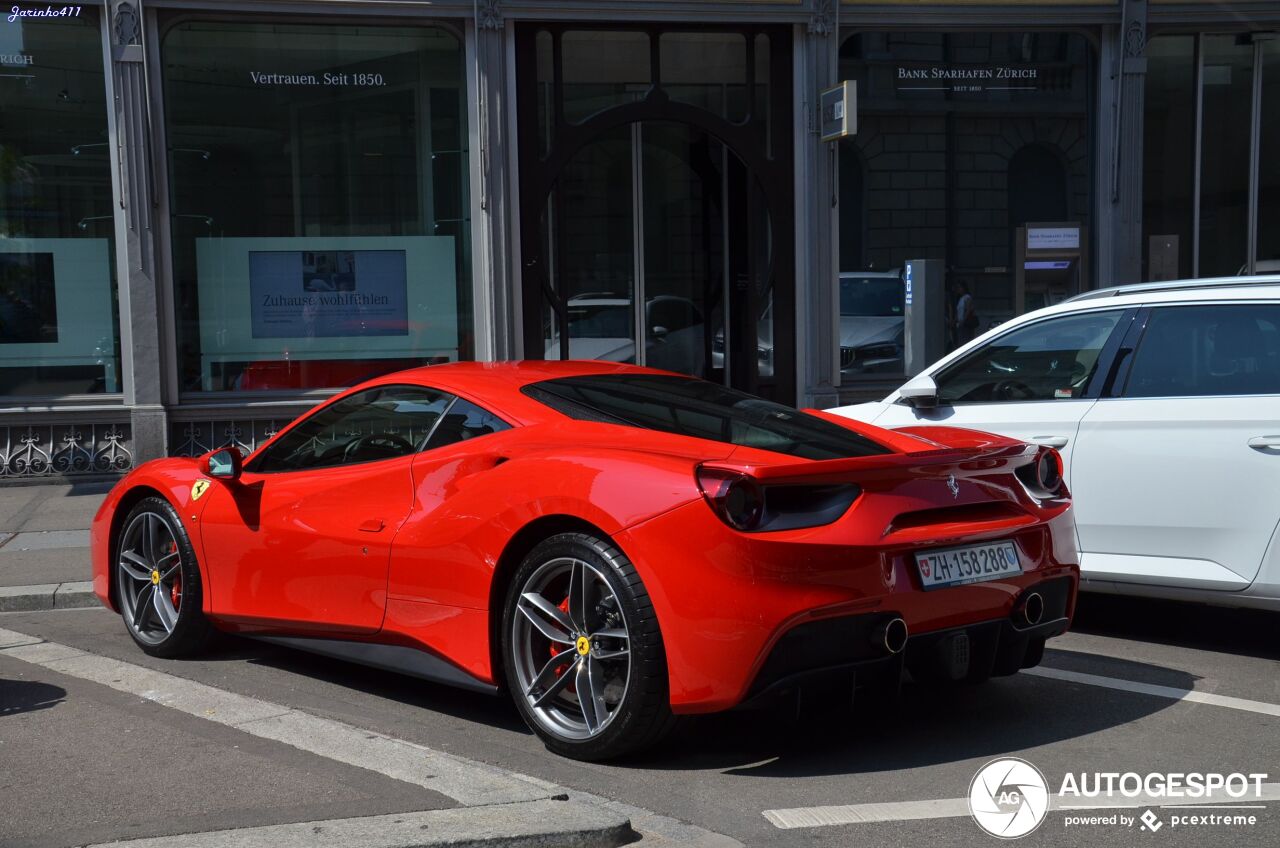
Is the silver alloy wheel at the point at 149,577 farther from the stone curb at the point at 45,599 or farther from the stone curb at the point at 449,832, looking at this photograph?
the stone curb at the point at 449,832

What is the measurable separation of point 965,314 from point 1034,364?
305 inches

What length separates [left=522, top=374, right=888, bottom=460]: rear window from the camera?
4609mm

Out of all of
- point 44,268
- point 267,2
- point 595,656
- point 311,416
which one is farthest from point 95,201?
point 595,656

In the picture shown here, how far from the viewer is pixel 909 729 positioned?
→ 4.85 metres

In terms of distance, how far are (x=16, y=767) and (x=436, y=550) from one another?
155 cm

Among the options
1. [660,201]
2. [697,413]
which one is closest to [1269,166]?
[660,201]

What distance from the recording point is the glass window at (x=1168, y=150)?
14.4 m

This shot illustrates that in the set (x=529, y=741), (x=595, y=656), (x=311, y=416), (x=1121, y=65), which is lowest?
(x=529, y=741)

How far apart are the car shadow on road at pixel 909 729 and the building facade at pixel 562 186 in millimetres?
8229

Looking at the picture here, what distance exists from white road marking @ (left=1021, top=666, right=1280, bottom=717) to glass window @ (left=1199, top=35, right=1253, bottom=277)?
10.3 m

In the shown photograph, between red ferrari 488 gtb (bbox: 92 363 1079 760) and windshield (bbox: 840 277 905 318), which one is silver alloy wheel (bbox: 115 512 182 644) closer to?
red ferrari 488 gtb (bbox: 92 363 1079 760)

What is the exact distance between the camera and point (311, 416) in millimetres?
5809

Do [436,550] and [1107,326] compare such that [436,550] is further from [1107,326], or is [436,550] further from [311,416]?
[1107,326]

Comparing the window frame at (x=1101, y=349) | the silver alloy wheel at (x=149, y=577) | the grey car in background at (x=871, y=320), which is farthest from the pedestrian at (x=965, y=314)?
the silver alloy wheel at (x=149, y=577)
